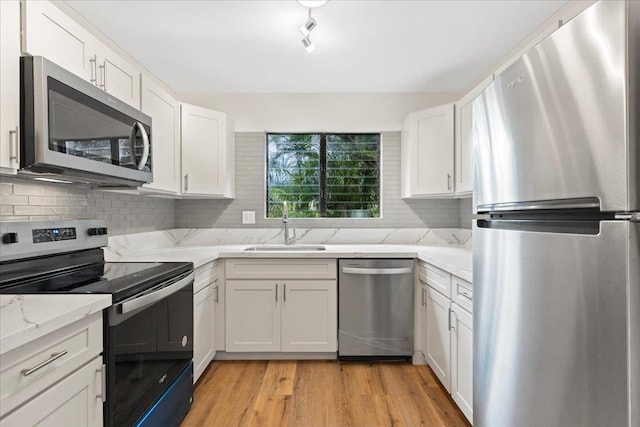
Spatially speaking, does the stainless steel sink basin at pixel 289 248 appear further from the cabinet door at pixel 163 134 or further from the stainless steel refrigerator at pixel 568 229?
the stainless steel refrigerator at pixel 568 229

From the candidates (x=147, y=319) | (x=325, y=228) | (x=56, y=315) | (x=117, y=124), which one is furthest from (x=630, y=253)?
(x=325, y=228)

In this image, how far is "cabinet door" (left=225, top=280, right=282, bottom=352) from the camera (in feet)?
8.55

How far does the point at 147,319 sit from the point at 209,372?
47.7 inches

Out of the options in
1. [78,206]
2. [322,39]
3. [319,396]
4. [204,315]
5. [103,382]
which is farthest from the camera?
[204,315]

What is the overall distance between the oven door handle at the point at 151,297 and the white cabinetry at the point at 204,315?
35 cm

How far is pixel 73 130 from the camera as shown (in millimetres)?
1389

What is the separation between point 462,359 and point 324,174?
2.04 meters

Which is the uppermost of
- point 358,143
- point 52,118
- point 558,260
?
point 358,143

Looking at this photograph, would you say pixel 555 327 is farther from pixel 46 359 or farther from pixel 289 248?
pixel 289 248

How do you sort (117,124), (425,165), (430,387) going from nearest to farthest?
(117,124)
(430,387)
(425,165)

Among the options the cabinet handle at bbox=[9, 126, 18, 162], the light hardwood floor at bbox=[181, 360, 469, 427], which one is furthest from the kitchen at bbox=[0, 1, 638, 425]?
the light hardwood floor at bbox=[181, 360, 469, 427]

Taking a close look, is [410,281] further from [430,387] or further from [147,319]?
[147,319]

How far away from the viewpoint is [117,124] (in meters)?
1.68

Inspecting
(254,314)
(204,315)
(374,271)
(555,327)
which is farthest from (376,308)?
(555,327)
